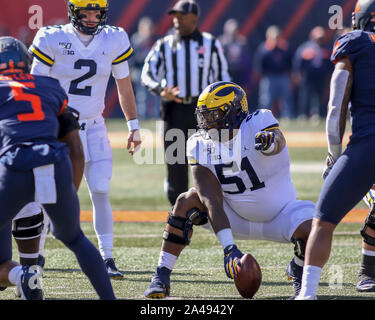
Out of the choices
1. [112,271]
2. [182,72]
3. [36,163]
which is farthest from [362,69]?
[182,72]

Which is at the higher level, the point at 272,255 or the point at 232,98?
the point at 232,98

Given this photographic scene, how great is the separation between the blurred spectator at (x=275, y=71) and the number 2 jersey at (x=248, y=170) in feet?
42.9

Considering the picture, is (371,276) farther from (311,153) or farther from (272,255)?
(311,153)

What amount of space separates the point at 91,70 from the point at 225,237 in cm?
176

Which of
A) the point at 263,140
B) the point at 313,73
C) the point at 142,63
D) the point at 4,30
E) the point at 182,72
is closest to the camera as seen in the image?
the point at 263,140

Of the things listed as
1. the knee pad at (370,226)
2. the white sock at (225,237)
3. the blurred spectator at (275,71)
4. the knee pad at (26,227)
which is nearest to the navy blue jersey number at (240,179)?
the white sock at (225,237)

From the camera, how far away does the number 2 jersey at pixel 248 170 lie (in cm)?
488

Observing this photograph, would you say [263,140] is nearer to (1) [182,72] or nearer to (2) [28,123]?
(2) [28,123]

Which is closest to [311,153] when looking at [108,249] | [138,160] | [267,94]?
[138,160]

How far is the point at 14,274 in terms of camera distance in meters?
4.29

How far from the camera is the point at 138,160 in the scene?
13133 mm

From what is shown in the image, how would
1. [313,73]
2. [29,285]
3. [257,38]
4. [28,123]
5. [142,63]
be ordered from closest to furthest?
[28,123] → [29,285] → [142,63] → [313,73] → [257,38]

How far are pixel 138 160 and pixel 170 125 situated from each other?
5.26 meters

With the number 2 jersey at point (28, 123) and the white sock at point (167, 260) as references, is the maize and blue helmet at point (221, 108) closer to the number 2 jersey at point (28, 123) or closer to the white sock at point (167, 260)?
the white sock at point (167, 260)
